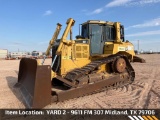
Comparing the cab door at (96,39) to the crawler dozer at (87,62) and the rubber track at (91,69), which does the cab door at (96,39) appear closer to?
the crawler dozer at (87,62)

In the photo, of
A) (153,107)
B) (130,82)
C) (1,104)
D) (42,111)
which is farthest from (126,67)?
(1,104)

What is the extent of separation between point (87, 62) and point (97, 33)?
56.4 inches

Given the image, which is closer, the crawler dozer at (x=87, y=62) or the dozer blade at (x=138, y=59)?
the crawler dozer at (x=87, y=62)

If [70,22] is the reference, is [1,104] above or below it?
below

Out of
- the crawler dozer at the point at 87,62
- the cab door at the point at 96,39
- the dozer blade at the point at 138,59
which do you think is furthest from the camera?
the dozer blade at the point at 138,59

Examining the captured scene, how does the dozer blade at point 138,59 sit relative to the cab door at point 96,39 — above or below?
below

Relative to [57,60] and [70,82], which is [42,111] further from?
[57,60]

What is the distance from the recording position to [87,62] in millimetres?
9320

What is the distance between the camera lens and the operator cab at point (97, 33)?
9469mm

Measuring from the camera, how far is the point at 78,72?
8.02 metres

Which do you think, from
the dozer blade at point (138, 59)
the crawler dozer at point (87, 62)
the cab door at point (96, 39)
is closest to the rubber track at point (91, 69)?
the crawler dozer at point (87, 62)

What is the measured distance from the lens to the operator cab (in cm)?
947

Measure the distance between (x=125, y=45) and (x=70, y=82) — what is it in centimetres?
382

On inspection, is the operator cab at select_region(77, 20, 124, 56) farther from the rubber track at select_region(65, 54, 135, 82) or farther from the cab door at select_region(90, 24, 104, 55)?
the rubber track at select_region(65, 54, 135, 82)
